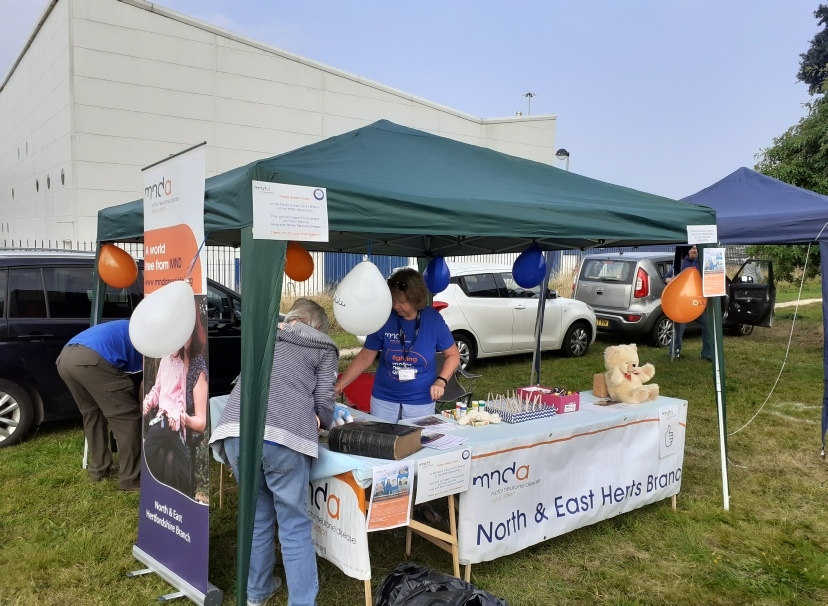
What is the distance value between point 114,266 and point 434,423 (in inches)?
102

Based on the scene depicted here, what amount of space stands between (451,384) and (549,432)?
2.45 m

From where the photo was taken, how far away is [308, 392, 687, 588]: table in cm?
272

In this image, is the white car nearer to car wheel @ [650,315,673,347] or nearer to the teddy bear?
car wheel @ [650,315,673,347]

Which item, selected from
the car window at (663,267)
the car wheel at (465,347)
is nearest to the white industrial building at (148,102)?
the car wheel at (465,347)

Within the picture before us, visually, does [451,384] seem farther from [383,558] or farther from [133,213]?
[133,213]

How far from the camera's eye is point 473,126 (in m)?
19.2

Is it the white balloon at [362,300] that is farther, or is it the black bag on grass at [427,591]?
the white balloon at [362,300]

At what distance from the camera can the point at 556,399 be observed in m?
3.68

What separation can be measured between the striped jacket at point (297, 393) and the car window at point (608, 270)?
849cm

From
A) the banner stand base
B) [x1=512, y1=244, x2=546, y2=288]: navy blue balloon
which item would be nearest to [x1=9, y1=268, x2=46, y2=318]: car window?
the banner stand base

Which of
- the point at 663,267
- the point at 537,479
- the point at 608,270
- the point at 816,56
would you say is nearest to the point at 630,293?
the point at 608,270

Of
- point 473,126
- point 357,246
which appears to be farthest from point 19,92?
point 357,246

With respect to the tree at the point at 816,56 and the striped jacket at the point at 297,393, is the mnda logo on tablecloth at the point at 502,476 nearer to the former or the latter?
the striped jacket at the point at 297,393

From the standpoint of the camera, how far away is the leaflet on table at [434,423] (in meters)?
3.27
